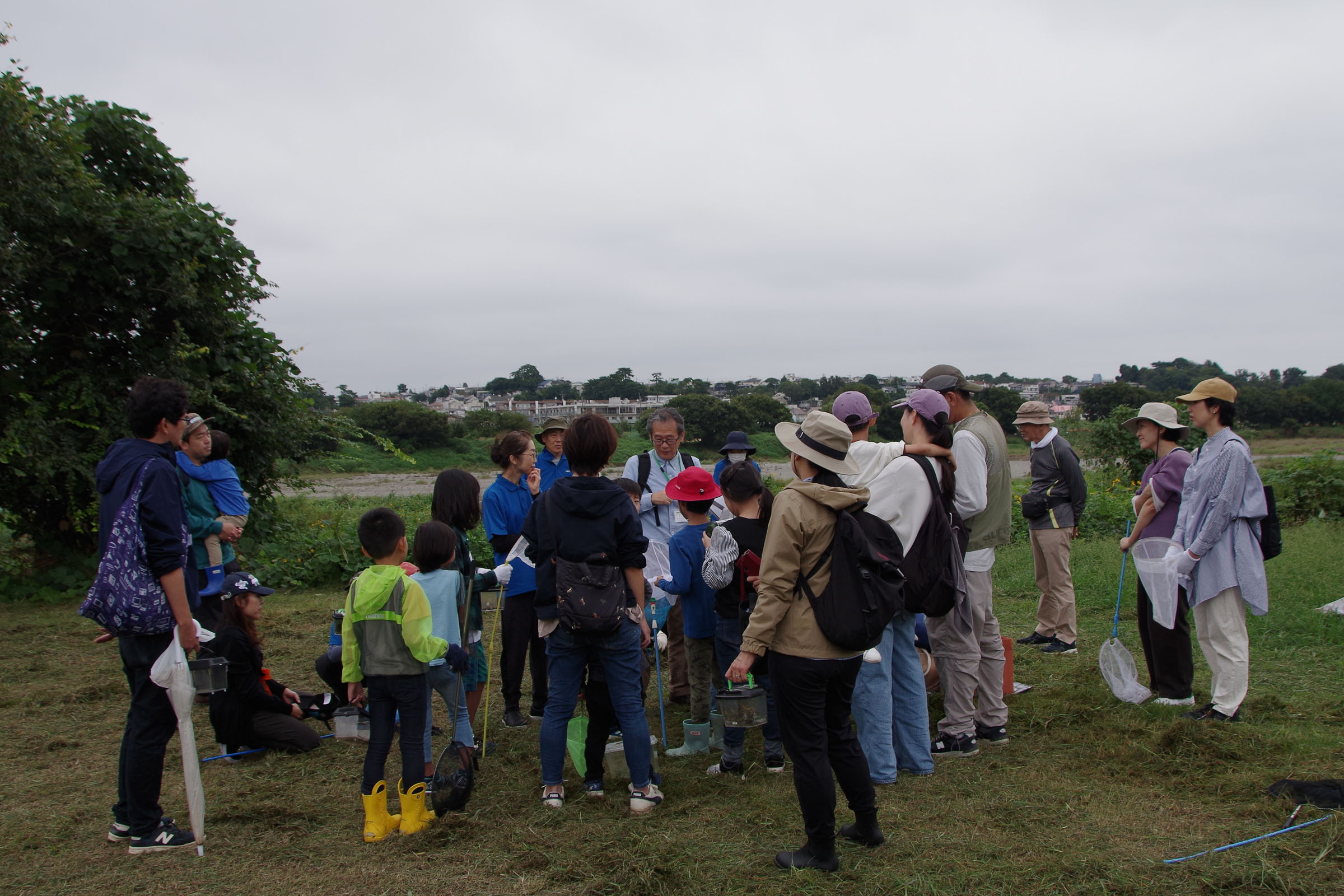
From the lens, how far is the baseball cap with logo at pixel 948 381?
4598mm

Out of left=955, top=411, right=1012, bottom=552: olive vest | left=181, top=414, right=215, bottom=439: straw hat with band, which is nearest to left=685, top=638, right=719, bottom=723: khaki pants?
left=955, top=411, right=1012, bottom=552: olive vest

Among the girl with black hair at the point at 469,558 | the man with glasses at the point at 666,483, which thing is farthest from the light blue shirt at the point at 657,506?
the girl with black hair at the point at 469,558

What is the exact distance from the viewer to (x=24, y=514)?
9.77m

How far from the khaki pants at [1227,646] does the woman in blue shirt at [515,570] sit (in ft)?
12.8

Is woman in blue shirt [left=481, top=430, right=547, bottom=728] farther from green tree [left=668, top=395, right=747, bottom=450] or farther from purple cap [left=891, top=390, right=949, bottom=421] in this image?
green tree [left=668, top=395, right=747, bottom=450]

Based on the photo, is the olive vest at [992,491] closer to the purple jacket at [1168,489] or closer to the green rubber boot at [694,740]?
the purple jacket at [1168,489]

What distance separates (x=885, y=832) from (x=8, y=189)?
1058 cm

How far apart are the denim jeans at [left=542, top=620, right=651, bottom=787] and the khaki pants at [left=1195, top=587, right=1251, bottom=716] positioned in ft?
10.8

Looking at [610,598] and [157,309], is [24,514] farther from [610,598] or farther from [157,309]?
[610,598]

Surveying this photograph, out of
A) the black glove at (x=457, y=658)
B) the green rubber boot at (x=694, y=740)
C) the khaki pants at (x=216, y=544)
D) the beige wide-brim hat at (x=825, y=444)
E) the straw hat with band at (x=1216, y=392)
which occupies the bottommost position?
the green rubber boot at (x=694, y=740)

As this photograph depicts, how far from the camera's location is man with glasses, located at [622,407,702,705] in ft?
17.5

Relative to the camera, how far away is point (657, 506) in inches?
210

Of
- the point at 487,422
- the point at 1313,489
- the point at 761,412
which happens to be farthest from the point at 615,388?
the point at 1313,489

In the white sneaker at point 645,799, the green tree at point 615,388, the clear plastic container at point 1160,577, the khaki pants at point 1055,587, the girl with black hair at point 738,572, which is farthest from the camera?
the green tree at point 615,388
